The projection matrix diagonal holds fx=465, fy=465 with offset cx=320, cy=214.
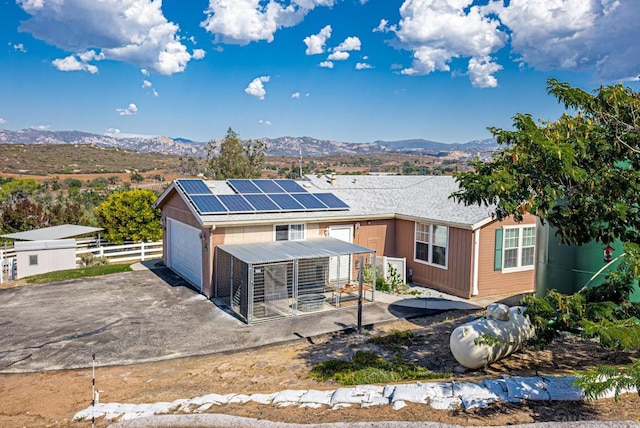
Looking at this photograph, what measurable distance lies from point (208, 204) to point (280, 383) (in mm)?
8512

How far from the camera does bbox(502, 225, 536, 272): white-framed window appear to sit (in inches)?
634

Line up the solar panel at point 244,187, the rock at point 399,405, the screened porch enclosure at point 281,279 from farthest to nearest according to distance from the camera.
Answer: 1. the solar panel at point 244,187
2. the screened porch enclosure at point 281,279
3. the rock at point 399,405

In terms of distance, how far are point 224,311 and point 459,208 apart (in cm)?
902

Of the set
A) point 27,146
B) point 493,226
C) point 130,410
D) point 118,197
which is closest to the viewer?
point 130,410

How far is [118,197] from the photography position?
24.3 meters

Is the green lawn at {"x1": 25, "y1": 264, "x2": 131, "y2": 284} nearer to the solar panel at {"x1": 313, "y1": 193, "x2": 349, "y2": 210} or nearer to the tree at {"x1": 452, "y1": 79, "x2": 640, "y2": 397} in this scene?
the solar panel at {"x1": 313, "y1": 193, "x2": 349, "y2": 210}

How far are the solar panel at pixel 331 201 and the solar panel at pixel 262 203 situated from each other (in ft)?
7.09

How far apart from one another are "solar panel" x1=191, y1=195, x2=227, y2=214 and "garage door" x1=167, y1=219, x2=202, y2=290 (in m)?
1.12

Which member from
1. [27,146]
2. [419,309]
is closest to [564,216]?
[419,309]

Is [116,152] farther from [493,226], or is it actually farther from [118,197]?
[493,226]

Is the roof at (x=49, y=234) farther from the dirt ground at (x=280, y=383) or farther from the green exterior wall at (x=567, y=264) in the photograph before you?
the green exterior wall at (x=567, y=264)

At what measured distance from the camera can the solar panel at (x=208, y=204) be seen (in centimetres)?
1549

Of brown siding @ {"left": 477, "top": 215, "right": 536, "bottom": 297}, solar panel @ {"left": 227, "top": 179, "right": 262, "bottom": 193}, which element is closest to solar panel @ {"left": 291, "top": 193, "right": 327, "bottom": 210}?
solar panel @ {"left": 227, "top": 179, "right": 262, "bottom": 193}

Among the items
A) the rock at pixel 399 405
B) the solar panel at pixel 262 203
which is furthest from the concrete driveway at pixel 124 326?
the rock at pixel 399 405
